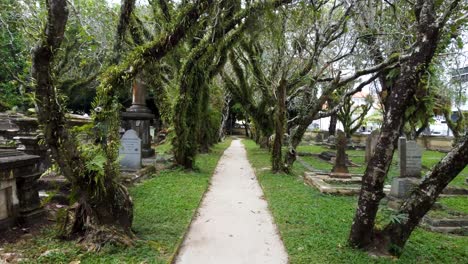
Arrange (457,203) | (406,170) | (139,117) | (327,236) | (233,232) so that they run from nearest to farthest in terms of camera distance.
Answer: (327,236) < (233,232) < (457,203) < (406,170) < (139,117)

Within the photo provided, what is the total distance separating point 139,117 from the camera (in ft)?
42.3

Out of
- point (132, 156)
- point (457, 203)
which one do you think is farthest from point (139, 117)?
point (457, 203)

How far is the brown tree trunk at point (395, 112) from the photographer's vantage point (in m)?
4.17

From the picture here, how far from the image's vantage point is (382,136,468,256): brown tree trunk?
158 inches

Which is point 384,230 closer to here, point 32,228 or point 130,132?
point 32,228

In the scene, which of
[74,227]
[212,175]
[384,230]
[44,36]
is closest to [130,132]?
[212,175]

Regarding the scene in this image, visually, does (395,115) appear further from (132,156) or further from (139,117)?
(139,117)

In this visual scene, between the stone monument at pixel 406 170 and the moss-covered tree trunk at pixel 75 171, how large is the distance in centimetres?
555

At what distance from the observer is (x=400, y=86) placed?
13.9 ft

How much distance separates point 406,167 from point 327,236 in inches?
155

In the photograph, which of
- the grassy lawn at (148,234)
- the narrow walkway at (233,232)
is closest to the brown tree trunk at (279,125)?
the narrow walkway at (233,232)

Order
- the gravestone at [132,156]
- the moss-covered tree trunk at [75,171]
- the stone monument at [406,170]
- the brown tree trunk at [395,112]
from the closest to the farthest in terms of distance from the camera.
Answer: the moss-covered tree trunk at [75,171] → the brown tree trunk at [395,112] → the stone monument at [406,170] → the gravestone at [132,156]

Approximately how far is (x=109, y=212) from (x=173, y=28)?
8.66 ft

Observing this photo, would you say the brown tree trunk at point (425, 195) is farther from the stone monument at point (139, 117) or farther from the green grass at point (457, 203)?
the stone monument at point (139, 117)
